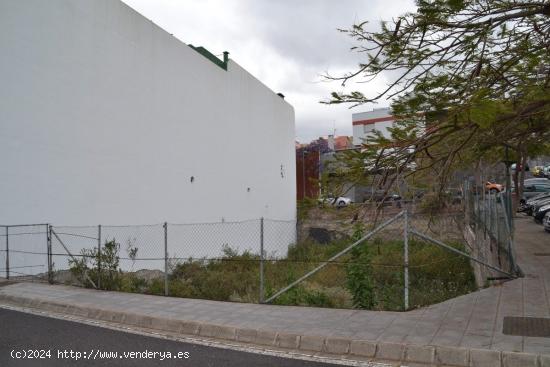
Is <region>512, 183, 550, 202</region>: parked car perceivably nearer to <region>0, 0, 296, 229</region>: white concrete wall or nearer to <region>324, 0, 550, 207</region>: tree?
<region>0, 0, 296, 229</region>: white concrete wall

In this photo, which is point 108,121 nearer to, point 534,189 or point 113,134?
point 113,134

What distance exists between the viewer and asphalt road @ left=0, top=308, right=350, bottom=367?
6051 mm

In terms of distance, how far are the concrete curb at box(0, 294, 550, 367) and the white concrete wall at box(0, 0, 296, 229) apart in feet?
22.6

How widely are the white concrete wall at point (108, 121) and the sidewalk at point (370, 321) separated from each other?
174 inches

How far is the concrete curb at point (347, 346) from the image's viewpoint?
18.4ft

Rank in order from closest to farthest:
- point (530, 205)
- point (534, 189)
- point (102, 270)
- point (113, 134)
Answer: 1. point (102, 270)
2. point (113, 134)
3. point (530, 205)
4. point (534, 189)

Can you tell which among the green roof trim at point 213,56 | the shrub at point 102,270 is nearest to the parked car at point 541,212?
the green roof trim at point 213,56

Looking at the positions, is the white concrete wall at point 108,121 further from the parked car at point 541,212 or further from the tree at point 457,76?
the parked car at point 541,212

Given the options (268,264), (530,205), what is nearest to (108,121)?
(268,264)

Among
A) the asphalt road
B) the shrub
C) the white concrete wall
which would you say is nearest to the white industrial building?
the white concrete wall

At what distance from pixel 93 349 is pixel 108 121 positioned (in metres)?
11.0

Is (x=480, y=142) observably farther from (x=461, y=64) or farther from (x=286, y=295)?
(x=286, y=295)

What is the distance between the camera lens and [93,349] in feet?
21.8

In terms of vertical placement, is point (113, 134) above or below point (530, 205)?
above
